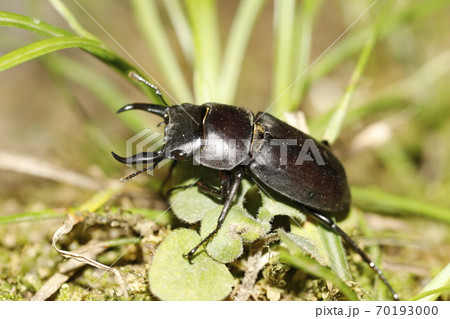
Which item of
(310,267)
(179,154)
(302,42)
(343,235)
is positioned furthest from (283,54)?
(310,267)

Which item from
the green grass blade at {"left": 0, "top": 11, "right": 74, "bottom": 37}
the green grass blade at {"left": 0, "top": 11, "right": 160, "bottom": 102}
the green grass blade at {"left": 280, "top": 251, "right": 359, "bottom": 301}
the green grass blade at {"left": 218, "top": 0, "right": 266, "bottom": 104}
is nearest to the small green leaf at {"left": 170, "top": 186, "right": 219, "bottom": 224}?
the green grass blade at {"left": 280, "top": 251, "right": 359, "bottom": 301}

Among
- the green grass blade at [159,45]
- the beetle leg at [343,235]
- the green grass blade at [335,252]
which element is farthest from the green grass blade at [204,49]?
the green grass blade at [335,252]

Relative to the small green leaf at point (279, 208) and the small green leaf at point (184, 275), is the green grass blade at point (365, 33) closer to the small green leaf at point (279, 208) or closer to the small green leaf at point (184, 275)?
the small green leaf at point (279, 208)

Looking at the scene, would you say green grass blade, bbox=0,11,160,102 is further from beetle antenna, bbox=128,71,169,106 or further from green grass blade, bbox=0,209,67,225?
green grass blade, bbox=0,209,67,225
